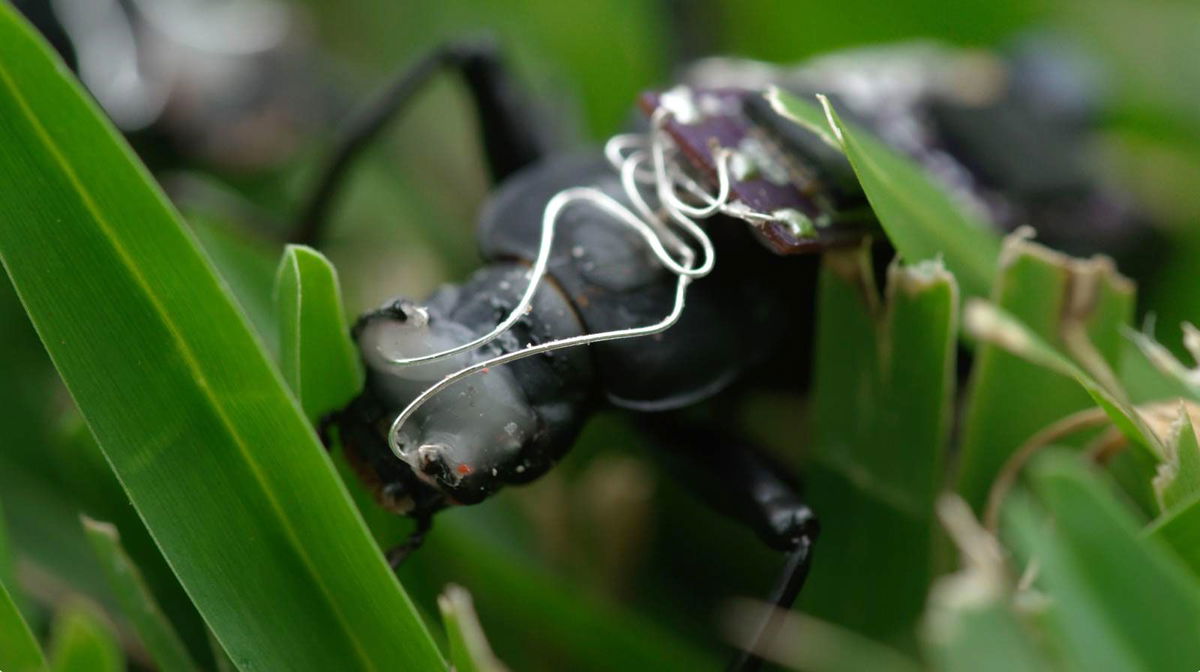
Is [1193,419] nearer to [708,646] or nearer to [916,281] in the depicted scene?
[916,281]

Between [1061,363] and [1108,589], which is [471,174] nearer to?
[1061,363]

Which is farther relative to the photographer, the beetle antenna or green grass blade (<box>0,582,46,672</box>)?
the beetle antenna

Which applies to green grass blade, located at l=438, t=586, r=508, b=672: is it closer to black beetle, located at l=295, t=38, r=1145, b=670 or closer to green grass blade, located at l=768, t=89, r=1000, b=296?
black beetle, located at l=295, t=38, r=1145, b=670

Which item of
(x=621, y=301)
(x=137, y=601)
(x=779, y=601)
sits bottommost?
(x=779, y=601)

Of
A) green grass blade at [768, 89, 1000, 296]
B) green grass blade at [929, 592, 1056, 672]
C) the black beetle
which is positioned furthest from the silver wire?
green grass blade at [929, 592, 1056, 672]

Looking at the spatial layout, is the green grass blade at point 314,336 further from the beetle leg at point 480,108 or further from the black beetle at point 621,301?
the beetle leg at point 480,108

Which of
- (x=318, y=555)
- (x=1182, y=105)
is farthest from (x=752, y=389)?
(x=1182, y=105)

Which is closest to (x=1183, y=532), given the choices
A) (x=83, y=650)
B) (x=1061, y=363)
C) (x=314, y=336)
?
(x=1061, y=363)
